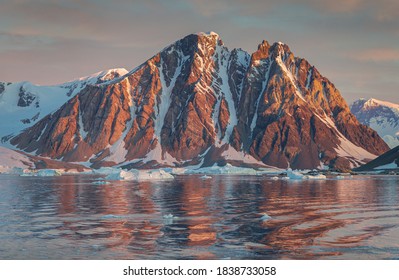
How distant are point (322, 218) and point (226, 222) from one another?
11.1 metres

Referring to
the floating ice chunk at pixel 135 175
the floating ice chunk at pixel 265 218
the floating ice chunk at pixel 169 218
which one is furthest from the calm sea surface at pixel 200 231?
the floating ice chunk at pixel 135 175

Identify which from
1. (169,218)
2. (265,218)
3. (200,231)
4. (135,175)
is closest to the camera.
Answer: (200,231)

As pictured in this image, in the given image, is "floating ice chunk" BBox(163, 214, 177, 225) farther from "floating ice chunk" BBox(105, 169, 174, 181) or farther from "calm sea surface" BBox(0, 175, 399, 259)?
"floating ice chunk" BBox(105, 169, 174, 181)

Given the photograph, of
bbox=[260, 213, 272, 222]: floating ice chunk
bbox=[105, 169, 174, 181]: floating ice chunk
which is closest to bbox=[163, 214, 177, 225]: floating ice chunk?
bbox=[260, 213, 272, 222]: floating ice chunk

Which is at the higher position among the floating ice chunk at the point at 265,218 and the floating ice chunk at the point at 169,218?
the floating ice chunk at the point at 265,218

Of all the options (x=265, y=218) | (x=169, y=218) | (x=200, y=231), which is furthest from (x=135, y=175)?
(x=200, y=231)

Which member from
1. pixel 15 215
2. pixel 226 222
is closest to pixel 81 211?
pixel 15 215

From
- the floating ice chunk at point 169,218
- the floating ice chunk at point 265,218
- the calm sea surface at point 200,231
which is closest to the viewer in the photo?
the calm sea surface at point 200,231

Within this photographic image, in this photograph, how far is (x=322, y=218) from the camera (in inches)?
2383

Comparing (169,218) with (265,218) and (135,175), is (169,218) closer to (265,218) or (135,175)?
(265,218)

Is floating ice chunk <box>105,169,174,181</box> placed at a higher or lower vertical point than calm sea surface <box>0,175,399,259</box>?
higher

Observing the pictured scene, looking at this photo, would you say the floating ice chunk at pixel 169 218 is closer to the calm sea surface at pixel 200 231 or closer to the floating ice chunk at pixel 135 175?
the calm sea surface at pixel 200 231

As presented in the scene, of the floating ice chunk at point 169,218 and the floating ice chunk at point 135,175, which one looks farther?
the floating ice chunk at point 135,175
